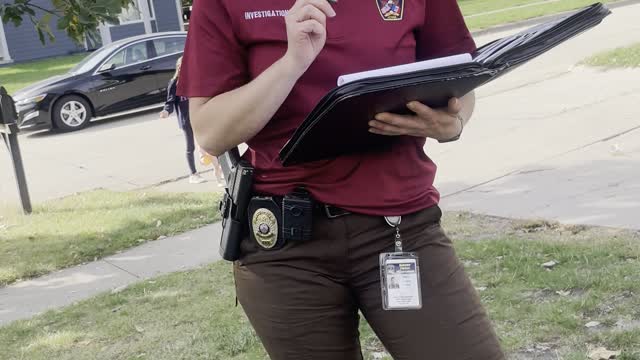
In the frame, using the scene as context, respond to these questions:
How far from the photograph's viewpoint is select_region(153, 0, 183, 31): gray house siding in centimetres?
2991

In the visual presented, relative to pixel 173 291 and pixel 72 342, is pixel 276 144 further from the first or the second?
pixel 173 291

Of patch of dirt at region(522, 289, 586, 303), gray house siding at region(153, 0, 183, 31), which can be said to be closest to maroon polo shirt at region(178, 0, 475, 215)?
patch of dirt at region(522, 289, 586, 303)

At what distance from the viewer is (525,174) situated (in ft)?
22.9

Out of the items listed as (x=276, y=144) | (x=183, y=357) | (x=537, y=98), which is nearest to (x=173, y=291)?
(x=183, y=357)

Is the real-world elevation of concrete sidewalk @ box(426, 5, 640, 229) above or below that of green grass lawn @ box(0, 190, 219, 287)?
above

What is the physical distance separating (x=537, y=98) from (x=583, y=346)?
7874 mm

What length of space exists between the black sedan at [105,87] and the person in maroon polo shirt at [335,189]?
13.1 meters

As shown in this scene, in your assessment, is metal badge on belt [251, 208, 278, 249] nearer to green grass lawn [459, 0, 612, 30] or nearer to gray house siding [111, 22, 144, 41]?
green grass lawn [459, 0, 612, 30]

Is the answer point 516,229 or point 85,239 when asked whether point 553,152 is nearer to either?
point 516,229

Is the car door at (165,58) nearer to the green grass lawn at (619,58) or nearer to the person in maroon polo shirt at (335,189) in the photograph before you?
the green grass lawn at (619,58)

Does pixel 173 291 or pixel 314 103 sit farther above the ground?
pixel 314 103

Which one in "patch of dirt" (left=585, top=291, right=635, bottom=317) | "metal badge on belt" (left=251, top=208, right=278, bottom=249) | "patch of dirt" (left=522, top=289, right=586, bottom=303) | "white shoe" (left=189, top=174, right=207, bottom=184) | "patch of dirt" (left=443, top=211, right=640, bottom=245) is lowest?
"white shoe" (left=189, top=174, right=207, bottom=184)

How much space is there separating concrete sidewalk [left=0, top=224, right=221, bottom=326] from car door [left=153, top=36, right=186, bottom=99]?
905cm

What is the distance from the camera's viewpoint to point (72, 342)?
15.0 feet
